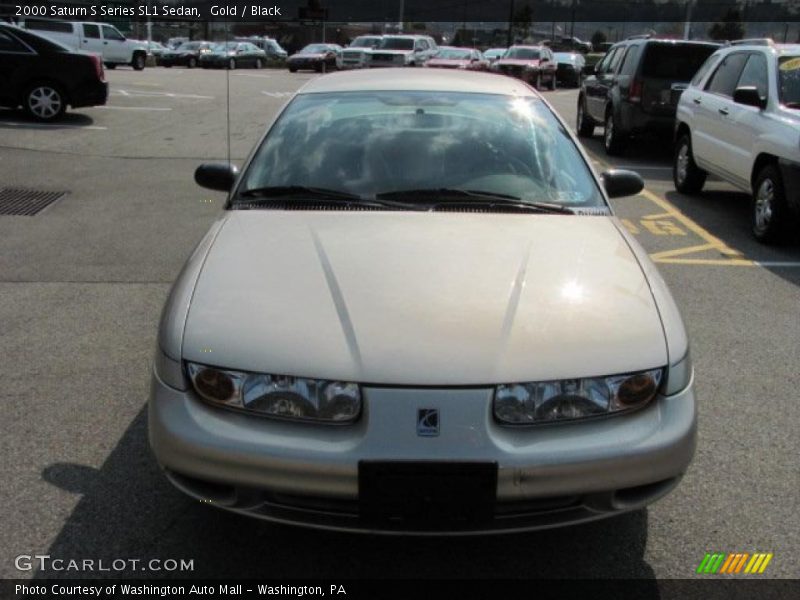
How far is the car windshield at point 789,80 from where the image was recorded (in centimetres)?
760

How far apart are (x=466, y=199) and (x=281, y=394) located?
1519 mm

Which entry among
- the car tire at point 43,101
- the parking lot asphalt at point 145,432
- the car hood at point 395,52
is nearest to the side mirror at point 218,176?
the parking lot asphalt at point 145,432

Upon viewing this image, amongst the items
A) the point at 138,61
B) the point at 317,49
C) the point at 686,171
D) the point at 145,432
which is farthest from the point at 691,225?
the point at 317,49

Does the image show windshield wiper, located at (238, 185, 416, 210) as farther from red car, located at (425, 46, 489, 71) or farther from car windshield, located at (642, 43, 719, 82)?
red car, located at (425, 46, 489, 71)

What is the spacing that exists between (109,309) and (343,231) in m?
2.63

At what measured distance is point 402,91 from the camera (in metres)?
4.40

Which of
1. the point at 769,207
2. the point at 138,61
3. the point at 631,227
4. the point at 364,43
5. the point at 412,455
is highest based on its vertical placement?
the point at 364,43

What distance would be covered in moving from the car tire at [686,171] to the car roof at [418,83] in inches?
218

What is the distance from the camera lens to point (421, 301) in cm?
285

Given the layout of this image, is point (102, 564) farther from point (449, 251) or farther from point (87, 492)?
point (449, 251)

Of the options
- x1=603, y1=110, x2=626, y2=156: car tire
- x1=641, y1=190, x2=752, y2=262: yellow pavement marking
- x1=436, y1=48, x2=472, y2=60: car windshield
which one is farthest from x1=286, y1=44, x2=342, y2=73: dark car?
x1=641, y1=190, x2=752, y2=262: yellow pavement marking

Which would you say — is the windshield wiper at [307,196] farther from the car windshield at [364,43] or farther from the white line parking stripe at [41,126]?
the car windshield at [364,43]

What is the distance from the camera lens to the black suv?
482 inches

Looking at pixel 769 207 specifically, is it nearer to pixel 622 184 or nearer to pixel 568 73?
pixel 622 184
